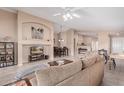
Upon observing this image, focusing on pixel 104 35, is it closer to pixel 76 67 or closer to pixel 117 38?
pixel 117 38

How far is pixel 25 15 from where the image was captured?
7.32 metres

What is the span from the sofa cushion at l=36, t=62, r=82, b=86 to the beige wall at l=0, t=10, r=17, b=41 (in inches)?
211

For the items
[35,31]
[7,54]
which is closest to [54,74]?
[7,54]

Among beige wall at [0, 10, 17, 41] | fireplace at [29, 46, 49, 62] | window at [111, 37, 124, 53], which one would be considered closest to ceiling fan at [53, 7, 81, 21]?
beige wall at [0, 10, 17, 41]

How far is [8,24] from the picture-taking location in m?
6.74

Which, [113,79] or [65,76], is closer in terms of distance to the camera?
[65,76]

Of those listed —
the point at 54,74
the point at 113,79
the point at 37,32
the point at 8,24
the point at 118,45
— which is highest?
the point at 8,24

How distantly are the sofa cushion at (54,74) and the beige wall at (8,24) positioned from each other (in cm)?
536

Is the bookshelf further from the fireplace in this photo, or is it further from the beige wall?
the fireplace

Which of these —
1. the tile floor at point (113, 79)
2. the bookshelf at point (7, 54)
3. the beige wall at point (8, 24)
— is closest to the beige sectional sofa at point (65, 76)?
the tile floor at point (113, 79)

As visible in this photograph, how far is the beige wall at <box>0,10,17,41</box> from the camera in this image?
6426mm

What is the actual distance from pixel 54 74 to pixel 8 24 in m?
5.93

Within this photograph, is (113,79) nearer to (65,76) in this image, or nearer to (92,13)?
(65,76)

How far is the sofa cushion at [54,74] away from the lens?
4.87ft
